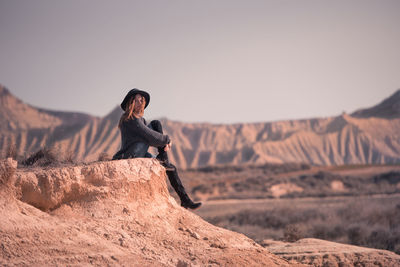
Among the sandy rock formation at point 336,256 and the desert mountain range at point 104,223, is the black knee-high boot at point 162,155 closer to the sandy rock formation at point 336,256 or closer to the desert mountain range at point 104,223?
the desert mountain range at point 104,223

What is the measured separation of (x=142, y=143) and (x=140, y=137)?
0.26 feet

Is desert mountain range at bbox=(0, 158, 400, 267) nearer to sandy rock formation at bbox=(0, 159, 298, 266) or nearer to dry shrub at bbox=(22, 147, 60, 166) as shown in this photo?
sandy rock formation at bbox=(0, 159, 298, 266)

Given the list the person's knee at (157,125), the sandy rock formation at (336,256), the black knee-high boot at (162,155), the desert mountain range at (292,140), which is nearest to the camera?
the black knee-high boot at (162,155)

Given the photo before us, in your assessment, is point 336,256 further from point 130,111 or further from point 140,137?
point 130,111

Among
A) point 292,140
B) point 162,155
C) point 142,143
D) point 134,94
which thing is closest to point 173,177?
point 162,155

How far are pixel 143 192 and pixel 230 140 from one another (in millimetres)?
93149

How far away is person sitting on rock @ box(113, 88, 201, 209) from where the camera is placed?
5.01 metres

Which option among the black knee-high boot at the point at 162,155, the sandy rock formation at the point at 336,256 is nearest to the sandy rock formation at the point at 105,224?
the black knee-high boot at the point at 162,155

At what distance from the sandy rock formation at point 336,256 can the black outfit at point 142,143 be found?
8.93ft

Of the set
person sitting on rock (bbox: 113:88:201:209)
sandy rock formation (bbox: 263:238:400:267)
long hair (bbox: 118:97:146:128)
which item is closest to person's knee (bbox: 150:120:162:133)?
person sitting on rock (bbox: 113:88:201:209)

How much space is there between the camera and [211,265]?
13.4ft

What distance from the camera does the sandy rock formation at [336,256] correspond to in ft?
21.7

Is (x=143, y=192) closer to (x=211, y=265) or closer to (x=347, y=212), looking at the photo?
(x=211, y=265)

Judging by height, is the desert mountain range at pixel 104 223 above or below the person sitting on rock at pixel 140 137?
below
